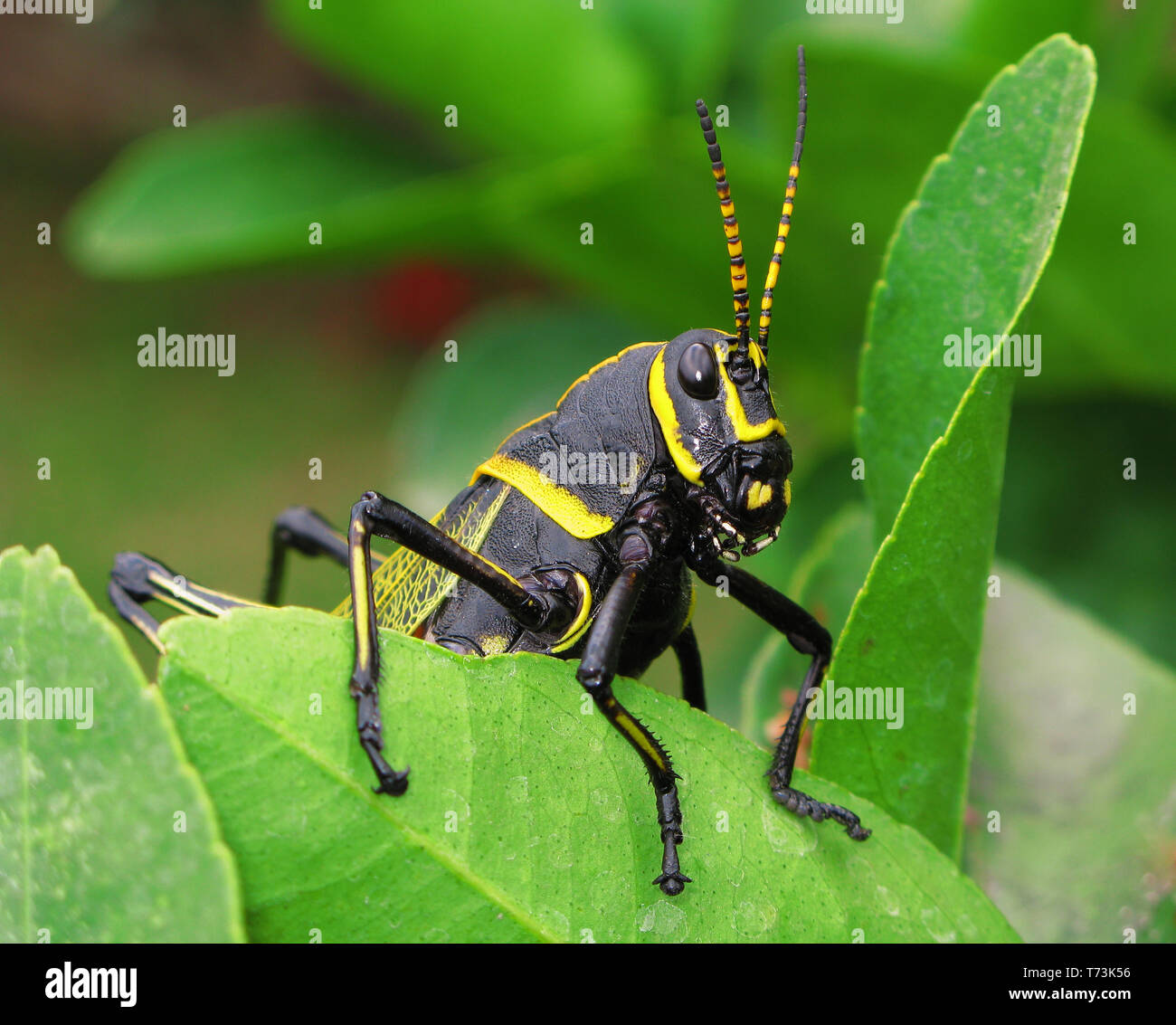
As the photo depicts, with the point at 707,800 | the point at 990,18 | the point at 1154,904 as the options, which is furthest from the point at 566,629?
the point at 990,18

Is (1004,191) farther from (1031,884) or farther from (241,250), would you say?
(241,250)

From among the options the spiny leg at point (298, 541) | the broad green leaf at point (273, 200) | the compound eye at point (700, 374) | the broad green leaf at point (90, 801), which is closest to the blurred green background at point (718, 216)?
the broad green leaf at point (273, 200)

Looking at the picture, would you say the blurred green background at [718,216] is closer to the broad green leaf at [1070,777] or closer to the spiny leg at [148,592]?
the broad green leaf at [1070,777]

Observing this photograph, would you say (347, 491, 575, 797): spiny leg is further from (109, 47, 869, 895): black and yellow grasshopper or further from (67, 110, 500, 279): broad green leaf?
(67, 110, 500, 279): broad green leaf

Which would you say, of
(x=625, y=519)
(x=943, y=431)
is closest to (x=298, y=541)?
(x=625, y=519)

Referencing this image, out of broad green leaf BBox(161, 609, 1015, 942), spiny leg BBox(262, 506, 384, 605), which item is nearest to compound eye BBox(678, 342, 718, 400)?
broad green leaf BBox(161, 609, 1015, 942)

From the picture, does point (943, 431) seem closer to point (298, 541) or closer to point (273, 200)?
point (298, 541)

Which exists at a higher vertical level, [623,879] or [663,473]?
[663,473]
